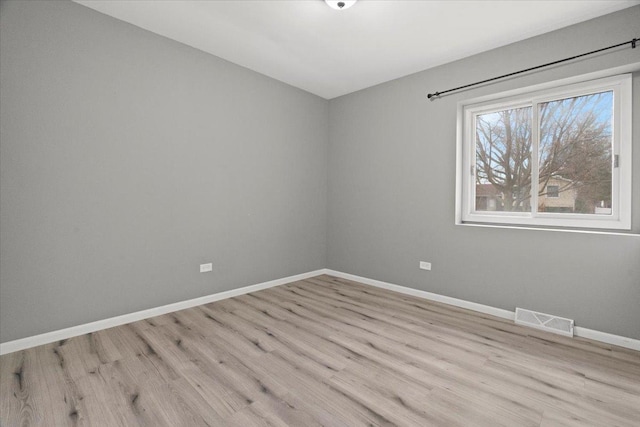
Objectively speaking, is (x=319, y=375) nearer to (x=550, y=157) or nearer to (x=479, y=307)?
(x=479, y=307)

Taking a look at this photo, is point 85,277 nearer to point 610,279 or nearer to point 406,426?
point 406,426

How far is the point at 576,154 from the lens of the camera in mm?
2773

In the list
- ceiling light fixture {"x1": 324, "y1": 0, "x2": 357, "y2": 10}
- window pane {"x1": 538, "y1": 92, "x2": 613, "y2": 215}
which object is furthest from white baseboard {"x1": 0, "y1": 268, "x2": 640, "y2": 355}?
ceiling light fixture {"x1": 324, "y1": 0, "x2": 357, "y2": 10}

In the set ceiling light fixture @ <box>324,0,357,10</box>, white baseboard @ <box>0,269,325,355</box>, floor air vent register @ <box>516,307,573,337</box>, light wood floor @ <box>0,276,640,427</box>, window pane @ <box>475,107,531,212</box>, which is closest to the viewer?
light wood floor @ <box>0,276,640,427</box>

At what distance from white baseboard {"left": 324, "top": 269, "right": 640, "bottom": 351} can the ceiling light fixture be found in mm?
3053

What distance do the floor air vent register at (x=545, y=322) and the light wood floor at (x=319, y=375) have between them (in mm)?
96

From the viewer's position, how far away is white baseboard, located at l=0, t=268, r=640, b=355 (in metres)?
2.31

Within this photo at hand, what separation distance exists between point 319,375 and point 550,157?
2930mm

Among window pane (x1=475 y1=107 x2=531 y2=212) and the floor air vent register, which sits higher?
window pane (x1=475 y1=107 x2=531 y2=212)

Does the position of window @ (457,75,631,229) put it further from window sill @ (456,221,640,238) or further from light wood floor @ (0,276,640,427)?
light wood floor @ (0,276,640,427)

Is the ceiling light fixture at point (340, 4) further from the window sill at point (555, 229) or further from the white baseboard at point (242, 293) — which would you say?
the white baseboard at point (242, 293)

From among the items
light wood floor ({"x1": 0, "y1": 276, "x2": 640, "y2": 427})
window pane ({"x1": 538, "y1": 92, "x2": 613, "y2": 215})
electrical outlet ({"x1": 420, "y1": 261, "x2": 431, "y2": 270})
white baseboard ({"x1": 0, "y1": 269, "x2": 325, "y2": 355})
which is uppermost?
window pane ({"x1": 538, "y1": 92, "x2": 613, "y2": 215})

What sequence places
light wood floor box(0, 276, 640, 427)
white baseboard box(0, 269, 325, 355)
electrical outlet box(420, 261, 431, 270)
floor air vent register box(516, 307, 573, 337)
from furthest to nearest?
1. electrical outlet box(420, 261, 431, 270)
2. floor air vent register box(516, 307, 573, 337)
3. white baseboard box(0, 269, 325, 355)
4. light wood floor box(0, 276, 640, 427)

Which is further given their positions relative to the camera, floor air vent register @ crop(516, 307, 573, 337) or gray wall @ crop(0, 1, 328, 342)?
floor air vent register @ crop(516, 307, 573, 337)
